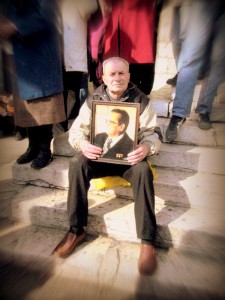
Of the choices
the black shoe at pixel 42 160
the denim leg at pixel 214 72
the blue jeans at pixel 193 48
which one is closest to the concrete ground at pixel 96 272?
the black shoe at pixel 42 160

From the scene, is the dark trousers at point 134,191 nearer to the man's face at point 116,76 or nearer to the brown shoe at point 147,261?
the brown shoe at point 147,261

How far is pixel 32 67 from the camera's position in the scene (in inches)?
87.7

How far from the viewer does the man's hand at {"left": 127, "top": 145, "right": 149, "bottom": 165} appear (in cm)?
194

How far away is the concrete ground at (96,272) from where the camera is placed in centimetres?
177

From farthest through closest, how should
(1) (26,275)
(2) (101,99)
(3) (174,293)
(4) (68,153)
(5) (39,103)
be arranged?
(4) (68,153)
(5) (39,103)
(2) (101,99)
(1) (26,275)
(3) (174,293)

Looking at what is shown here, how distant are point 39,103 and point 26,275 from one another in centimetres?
133

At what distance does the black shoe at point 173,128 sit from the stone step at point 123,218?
2.21ft

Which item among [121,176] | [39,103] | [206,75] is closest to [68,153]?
[39,103]

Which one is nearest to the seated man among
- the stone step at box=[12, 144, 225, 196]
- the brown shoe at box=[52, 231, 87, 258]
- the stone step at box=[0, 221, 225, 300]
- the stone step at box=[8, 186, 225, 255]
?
the brown shoe at box=[52, 231, 87, 258]

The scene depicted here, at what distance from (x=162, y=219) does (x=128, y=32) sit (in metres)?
1.67

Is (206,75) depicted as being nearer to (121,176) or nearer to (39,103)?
(121,176)

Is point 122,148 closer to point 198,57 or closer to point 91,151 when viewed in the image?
point 91,151

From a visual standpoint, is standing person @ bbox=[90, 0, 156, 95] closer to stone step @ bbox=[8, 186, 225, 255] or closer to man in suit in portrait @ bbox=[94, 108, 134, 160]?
man in suit in portrait @ bbox=[94, 108, 134, 160]

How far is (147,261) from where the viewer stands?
1.92 meters
